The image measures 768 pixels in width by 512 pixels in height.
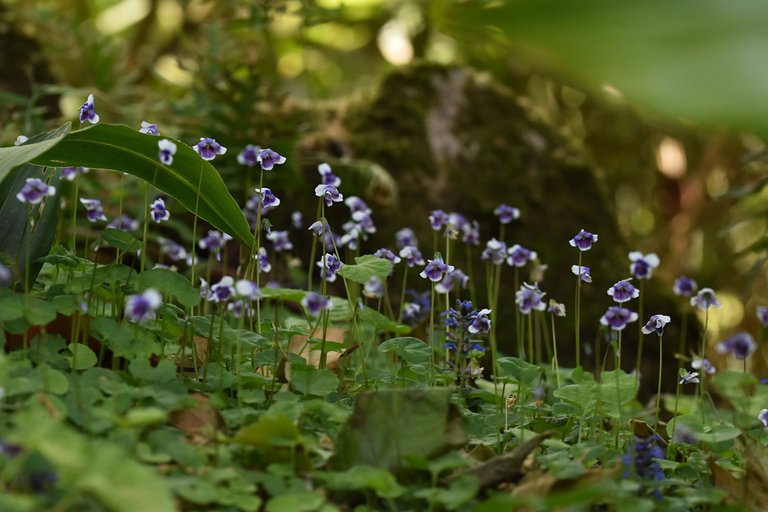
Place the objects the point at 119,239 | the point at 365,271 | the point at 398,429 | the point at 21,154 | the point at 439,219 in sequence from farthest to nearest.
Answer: the point at 439,219 → the point at 119,239 → the point at 365,271 → the point at 21,154 → the point at 398,429

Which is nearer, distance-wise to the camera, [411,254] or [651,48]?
[651,48]

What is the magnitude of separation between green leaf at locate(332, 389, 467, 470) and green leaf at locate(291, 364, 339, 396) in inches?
9.2

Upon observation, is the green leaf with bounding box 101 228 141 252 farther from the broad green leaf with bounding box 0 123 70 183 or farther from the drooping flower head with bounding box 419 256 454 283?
the drooping flower head with bounding box 419 256 454 283

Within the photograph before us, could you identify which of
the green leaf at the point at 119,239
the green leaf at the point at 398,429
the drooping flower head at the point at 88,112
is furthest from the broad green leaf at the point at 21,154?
the green leaf at the point at 398,429

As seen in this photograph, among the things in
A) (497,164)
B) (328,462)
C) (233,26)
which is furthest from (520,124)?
(328,462)

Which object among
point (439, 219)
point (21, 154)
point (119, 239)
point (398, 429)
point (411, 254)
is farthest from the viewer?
point (439, 219)

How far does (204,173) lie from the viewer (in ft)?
6.18

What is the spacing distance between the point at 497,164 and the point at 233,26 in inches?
62.7

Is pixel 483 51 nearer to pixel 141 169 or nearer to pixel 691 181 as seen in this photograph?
pixel 691 181

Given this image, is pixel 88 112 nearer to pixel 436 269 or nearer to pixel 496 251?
pixel 436 269

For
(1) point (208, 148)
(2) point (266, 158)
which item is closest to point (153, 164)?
(1) point (208, 148)

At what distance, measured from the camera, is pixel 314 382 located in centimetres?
174

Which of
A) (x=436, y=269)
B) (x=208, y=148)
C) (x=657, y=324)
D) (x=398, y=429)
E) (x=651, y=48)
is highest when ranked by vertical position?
(x=208, y=148)

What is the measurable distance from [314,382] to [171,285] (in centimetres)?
36
